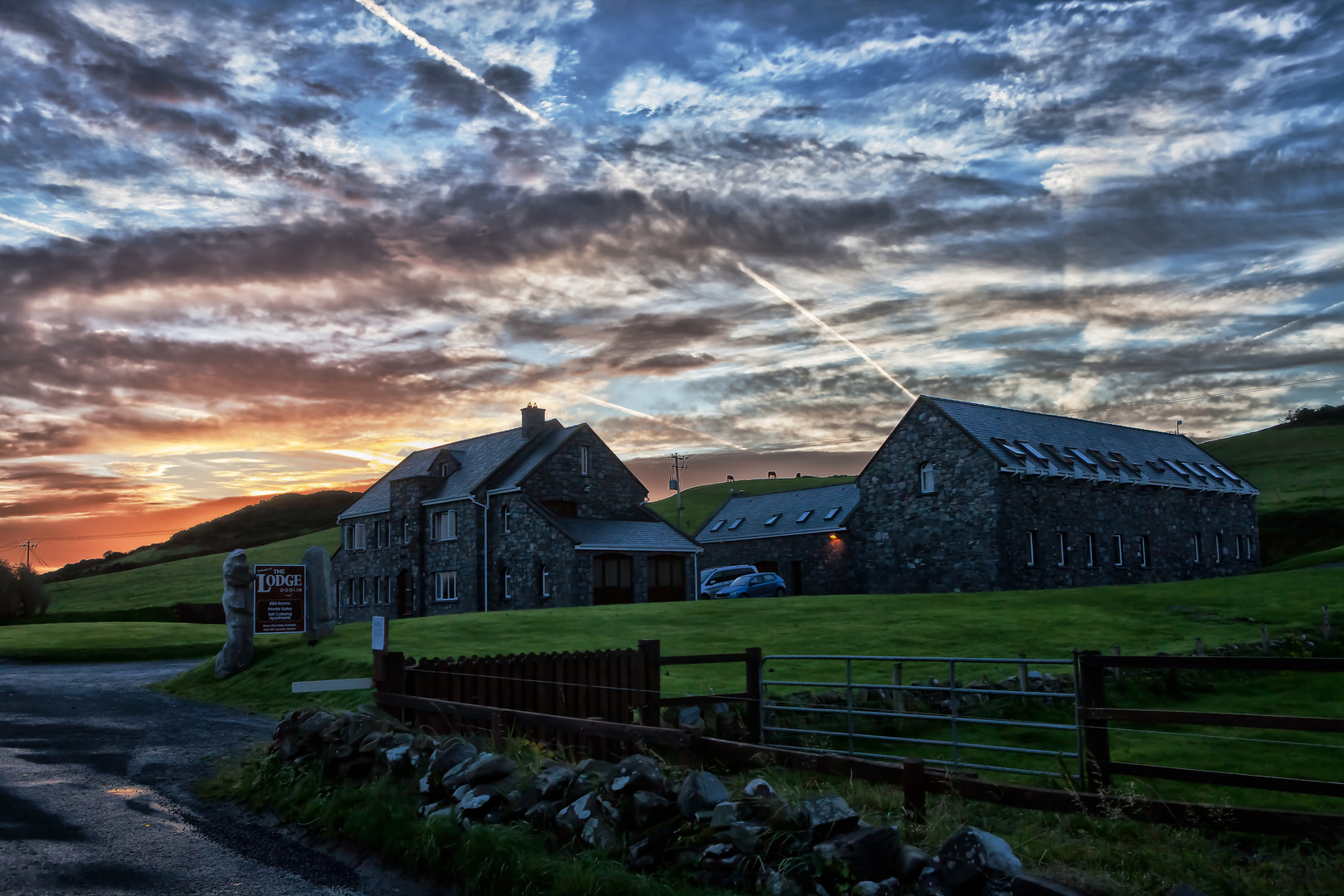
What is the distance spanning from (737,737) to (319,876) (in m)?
7.15

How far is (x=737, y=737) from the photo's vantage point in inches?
569

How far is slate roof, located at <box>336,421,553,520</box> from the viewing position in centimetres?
5188

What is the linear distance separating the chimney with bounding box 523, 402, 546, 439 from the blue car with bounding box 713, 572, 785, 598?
1345 centimetres

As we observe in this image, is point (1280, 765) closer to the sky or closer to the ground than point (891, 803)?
closer to the ground

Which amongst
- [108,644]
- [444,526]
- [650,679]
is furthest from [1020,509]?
[108,644]

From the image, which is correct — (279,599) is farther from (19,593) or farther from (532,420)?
(19,593)

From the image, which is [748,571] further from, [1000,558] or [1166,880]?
[1166,880]

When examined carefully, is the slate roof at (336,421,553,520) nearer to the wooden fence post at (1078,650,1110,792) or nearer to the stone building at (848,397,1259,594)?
the stone building at (848,397,1259,594)

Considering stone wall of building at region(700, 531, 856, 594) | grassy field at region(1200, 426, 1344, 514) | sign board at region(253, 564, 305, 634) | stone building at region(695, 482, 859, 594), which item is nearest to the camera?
sign board at region(253, 564, 305, 634)

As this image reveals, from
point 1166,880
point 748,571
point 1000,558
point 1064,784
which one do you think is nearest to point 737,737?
point 1064,784

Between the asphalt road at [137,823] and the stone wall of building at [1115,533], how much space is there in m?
36.3

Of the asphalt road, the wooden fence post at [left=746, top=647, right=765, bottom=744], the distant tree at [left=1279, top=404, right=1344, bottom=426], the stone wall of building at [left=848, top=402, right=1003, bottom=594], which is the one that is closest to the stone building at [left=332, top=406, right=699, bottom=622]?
the stone wall of building at [left=848, top=402, right=1003, bottom=594]

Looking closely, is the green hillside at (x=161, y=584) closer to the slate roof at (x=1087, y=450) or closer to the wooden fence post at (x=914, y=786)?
the slate roof at (x=1087, y=450)

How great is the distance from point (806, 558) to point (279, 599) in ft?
115
